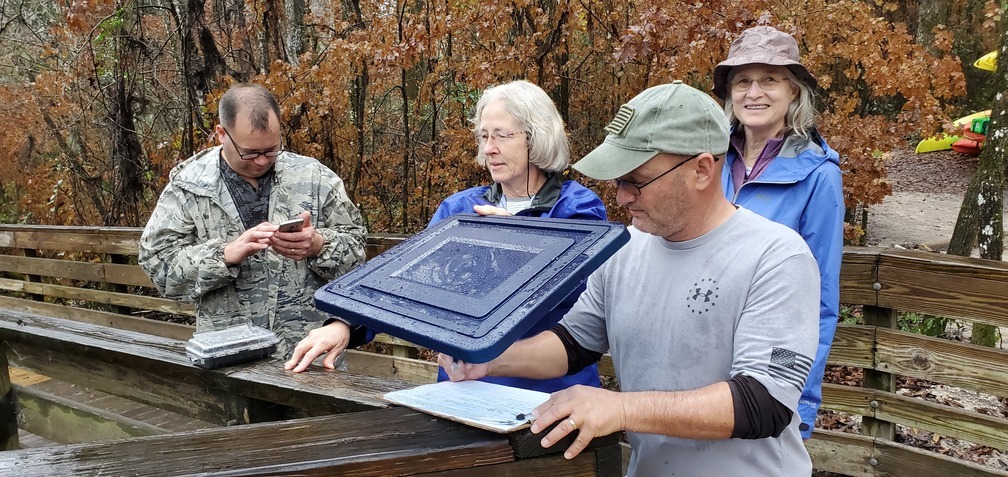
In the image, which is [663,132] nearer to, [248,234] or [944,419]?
[248,234]

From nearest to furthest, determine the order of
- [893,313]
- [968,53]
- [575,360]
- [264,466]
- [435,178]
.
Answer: [264,466], [575,360], [893,313], [435,178], [968,53]

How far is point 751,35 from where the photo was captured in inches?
107

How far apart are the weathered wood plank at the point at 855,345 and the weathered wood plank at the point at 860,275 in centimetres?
14

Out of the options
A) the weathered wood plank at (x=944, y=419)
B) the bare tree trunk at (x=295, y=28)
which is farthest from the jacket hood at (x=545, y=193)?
the bare tree trunk at (x=295, y=28)

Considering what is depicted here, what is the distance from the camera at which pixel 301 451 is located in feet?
4.26

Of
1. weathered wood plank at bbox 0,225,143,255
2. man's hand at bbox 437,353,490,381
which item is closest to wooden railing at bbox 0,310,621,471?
man's hand at bbox 437,353,490,381

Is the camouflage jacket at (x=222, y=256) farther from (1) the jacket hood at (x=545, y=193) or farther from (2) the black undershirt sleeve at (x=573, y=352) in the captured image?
(2) the black undershirt sleeve at (x=573, y=352)

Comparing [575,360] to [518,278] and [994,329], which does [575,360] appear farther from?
[994,329]

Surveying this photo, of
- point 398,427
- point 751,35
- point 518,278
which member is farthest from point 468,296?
point 751,35

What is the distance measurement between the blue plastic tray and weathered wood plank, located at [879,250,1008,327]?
2.26m

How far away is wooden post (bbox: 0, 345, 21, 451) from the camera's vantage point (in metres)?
3.13

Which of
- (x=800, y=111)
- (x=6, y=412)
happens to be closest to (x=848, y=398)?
(x=800, y=111)

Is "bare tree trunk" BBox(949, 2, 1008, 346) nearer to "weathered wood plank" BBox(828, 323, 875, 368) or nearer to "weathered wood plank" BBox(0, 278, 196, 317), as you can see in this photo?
"weathered wood plank" BBox(828, 323, 875, 368)

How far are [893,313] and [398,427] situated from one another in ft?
9.34
